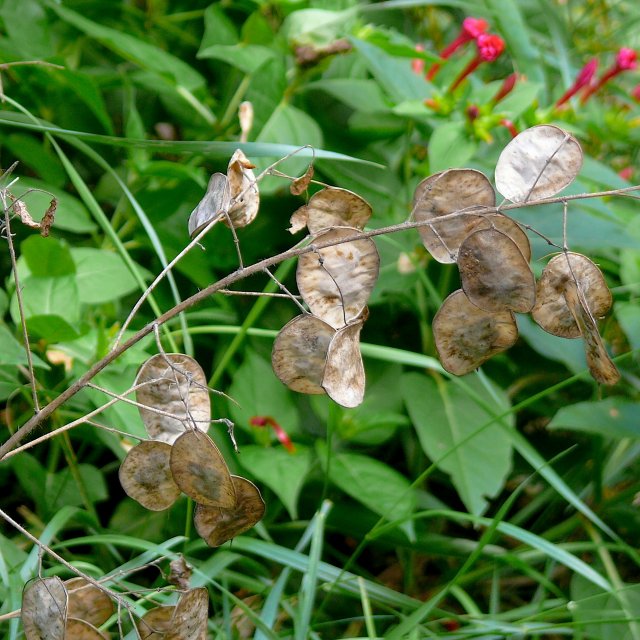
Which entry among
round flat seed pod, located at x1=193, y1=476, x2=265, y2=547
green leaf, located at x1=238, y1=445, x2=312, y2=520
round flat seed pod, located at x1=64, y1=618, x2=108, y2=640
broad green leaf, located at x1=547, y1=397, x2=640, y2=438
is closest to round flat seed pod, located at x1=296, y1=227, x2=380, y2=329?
round flat seed pod, located at x1=193, y1=476, x2=265, y2=547

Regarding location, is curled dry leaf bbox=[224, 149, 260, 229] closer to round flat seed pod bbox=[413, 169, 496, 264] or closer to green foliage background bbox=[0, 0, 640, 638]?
round flat seed pod bbox=[413, 169, 496, 264]

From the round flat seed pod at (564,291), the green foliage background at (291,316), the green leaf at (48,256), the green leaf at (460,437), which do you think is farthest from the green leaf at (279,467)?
the round flat seed pod at (564,291)

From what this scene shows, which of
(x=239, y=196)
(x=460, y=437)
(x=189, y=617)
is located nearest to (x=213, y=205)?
(x=239, y=196)

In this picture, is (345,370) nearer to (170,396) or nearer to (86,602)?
(170,396)

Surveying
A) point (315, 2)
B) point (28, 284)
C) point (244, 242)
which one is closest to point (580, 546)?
point (244, 242)

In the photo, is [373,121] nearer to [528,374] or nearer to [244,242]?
[244,242]
